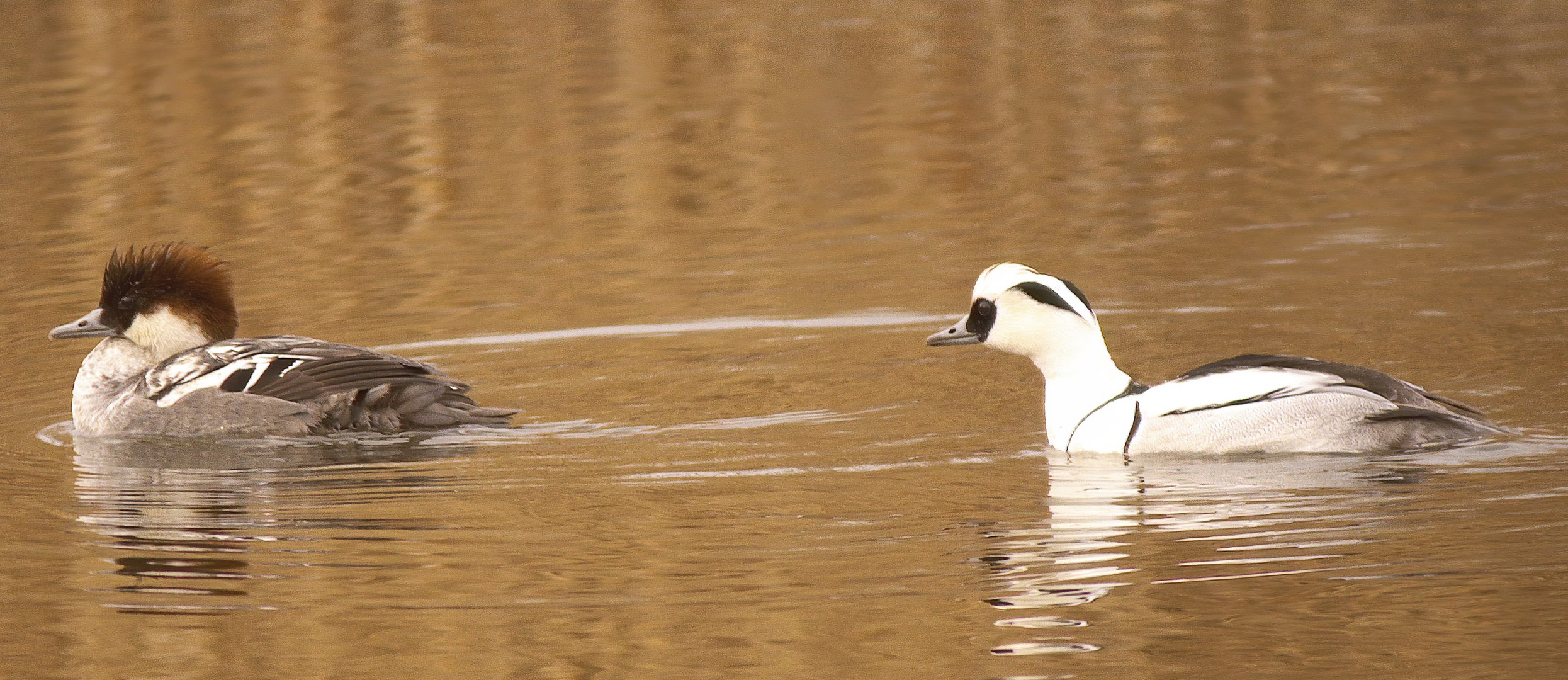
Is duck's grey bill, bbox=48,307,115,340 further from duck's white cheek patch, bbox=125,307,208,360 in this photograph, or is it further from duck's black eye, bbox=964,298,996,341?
duck's black eye, bbox=964,298,996,341

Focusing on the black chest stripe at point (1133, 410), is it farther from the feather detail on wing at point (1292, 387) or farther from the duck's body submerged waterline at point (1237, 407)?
the feather detail on wing at point (1292, 387)

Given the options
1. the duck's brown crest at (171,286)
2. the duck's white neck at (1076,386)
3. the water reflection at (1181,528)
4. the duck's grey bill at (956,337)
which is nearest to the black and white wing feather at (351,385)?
the duck's brown crest at (171,286)

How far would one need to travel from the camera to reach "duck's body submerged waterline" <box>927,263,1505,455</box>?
810 centimetres

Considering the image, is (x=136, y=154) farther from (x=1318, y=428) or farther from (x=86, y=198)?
(x=1318, y=428)

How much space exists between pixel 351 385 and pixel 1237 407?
392 centimetres

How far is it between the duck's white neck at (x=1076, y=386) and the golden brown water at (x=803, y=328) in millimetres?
158

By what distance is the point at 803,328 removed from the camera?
11281 millimetres

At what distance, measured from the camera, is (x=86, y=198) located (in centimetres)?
1642

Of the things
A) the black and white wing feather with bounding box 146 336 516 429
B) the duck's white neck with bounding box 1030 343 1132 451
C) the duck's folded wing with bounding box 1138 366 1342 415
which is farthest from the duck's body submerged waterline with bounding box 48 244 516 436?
the duck's folded wing with bounding box 1138 366 1342 415

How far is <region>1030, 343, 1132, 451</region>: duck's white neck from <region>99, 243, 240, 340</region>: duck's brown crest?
405cm

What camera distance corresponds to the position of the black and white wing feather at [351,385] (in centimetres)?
945

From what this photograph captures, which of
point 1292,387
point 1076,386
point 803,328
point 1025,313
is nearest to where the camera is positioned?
point 1292,387

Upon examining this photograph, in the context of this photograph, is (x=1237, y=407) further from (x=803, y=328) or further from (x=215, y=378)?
(x=215, y=378)

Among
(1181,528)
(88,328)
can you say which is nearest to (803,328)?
(88,328)
